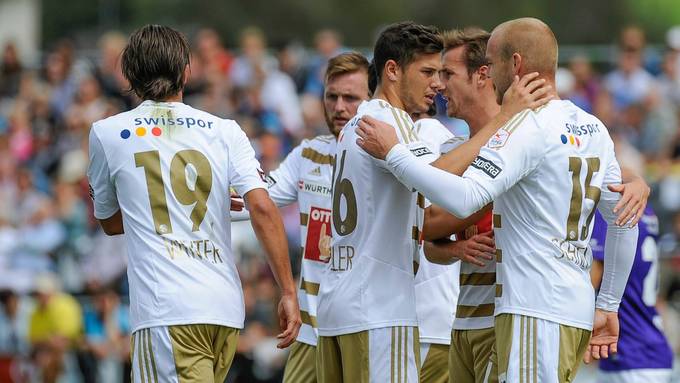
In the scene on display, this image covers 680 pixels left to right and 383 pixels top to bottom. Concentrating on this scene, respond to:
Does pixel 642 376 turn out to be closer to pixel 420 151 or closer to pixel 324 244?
pixel 324 244

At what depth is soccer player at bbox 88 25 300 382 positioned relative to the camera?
6.45m

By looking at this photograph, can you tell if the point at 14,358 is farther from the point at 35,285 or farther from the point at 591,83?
the point at 591,83

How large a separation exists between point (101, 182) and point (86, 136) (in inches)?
473

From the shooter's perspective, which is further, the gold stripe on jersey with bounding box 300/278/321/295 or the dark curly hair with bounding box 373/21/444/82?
the gold stripe on jersey with bounding box 300/278/321/295

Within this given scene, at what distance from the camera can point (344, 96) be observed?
27.6 feet

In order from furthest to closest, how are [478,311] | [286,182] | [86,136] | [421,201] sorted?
1. [86,136]
2. [286,182]
3. [478,311]
4. [421,201]

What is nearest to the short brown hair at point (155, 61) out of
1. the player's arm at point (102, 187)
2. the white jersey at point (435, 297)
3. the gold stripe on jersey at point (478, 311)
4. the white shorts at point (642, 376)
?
the player's arm at point (102, 187)

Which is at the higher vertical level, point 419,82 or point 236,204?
point 419,82

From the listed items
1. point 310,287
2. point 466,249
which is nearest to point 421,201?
point 466,249

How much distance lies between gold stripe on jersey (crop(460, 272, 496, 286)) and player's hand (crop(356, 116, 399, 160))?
1.16 metres

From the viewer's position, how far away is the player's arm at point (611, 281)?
6781 mm

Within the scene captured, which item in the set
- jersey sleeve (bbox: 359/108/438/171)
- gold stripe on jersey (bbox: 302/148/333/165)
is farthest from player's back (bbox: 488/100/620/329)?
gold stripe on jersey (bbox: 302/148/333/165)

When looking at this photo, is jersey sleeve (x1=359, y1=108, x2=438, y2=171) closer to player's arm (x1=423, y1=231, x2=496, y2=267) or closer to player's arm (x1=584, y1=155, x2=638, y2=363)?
player's arm (x1=423, y1=231, x2=496, y2=267)

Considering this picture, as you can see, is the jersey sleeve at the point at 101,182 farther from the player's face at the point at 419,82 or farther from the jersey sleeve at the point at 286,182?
the jersey sleeve at the point at 286,182
